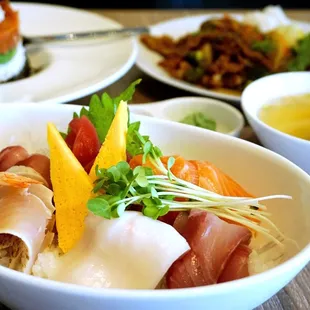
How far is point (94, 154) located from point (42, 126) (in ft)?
0.67

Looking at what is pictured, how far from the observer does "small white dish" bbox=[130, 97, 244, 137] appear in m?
1.28

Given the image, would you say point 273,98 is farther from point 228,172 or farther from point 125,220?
point 125,220

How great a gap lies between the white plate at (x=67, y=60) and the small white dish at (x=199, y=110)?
7.4 inches

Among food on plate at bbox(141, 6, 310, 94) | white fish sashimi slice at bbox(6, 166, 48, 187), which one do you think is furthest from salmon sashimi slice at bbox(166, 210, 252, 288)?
food on plate at bbox(141, 6, 310, 94)

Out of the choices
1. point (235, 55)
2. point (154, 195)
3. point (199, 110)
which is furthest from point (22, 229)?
point (235, 55)

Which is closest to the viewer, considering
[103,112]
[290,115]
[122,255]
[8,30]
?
[122,255]

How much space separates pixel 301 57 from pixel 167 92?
42 centimetres

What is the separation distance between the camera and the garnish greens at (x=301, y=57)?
1588 mm

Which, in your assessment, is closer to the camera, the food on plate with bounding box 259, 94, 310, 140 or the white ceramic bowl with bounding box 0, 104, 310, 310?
the white ceramic bowl with bounding box 0, 104, 310, 310

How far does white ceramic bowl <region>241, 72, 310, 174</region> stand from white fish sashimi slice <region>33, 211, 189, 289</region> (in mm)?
397

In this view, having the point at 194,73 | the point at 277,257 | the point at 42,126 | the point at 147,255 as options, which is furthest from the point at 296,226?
the point at 194,73

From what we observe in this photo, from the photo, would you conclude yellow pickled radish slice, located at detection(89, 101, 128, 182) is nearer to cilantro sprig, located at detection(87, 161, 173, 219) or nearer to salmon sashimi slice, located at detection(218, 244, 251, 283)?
cilantro sprig, located at detection(87, 161, 173, 219)

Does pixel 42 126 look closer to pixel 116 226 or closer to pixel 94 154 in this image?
pixel 94 154

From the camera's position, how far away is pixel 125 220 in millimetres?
700
